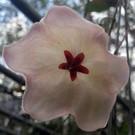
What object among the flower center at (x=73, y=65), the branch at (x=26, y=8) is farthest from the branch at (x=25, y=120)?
the flower center at (x=73, y=65)

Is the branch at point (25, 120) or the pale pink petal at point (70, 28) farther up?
the pale pink petal at point (70, 28)

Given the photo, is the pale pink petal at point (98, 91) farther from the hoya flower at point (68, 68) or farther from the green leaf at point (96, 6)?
the green leaf at point (96, 6)

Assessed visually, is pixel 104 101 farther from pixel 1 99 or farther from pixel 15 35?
pixel 1 99

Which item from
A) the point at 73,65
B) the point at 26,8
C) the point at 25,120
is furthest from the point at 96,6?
the point at 25,120

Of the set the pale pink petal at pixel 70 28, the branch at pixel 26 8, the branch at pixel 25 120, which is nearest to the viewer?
the pale pink petal at pixel 70 28

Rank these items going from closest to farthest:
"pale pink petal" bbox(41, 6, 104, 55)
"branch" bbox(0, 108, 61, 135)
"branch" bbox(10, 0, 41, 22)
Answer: "pale pink petal" bbox(41, 6, 104, 55) < "branch" bbox(10, 0, 41, 22) < "branch" bbox(0, 108, 61, 135)

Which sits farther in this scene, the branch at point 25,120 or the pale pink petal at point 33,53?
the branch at point 25,120

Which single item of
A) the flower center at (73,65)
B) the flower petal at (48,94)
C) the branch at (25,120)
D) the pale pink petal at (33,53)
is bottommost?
the branch at (25,120)

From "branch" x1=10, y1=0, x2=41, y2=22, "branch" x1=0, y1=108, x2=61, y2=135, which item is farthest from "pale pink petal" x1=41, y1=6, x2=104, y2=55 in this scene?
"branch" x1=0, y1=108, x2=61, y2=135

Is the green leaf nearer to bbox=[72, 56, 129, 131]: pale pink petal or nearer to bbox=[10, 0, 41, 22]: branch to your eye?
bbox=[10, 0, 41, 22]: branch
